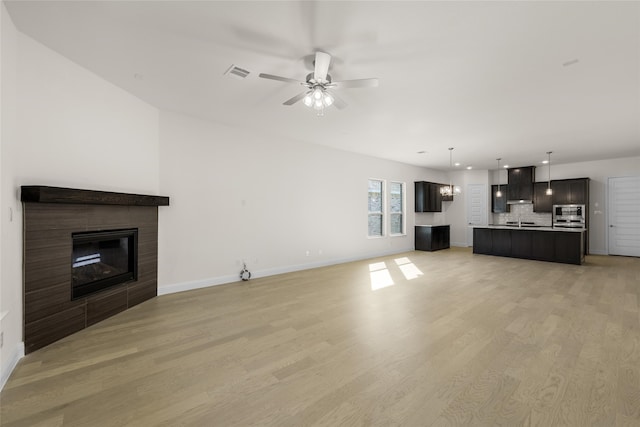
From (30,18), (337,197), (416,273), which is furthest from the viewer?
(337,197)

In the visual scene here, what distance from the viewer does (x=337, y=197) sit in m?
7.02

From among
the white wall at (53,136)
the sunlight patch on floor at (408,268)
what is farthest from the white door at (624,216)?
the white wall at (53,136)

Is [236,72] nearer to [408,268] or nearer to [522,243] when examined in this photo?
[408,268]

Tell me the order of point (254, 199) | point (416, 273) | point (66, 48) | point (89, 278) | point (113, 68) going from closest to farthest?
point (66, 48) < point (113, 68) < point (89, 278) < point (254, 199) < point (416, 273)

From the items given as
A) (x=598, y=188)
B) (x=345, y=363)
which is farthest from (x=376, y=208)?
(x=598, y=188)

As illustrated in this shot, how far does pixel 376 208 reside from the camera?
27.5ft

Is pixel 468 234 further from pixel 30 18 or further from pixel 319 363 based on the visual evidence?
pixel 30 18

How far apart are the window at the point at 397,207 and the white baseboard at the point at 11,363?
320 inches

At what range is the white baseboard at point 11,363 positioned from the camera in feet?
7.01

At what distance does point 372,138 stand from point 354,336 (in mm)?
4245

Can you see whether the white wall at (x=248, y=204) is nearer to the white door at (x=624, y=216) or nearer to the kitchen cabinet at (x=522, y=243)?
the kitchen cabinet at (x=522, y=243)

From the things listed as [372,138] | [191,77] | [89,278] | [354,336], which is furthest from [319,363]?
[372,138]

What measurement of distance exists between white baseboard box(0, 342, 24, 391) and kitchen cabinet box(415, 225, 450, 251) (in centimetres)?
907

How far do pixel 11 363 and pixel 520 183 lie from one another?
38.4 feet
